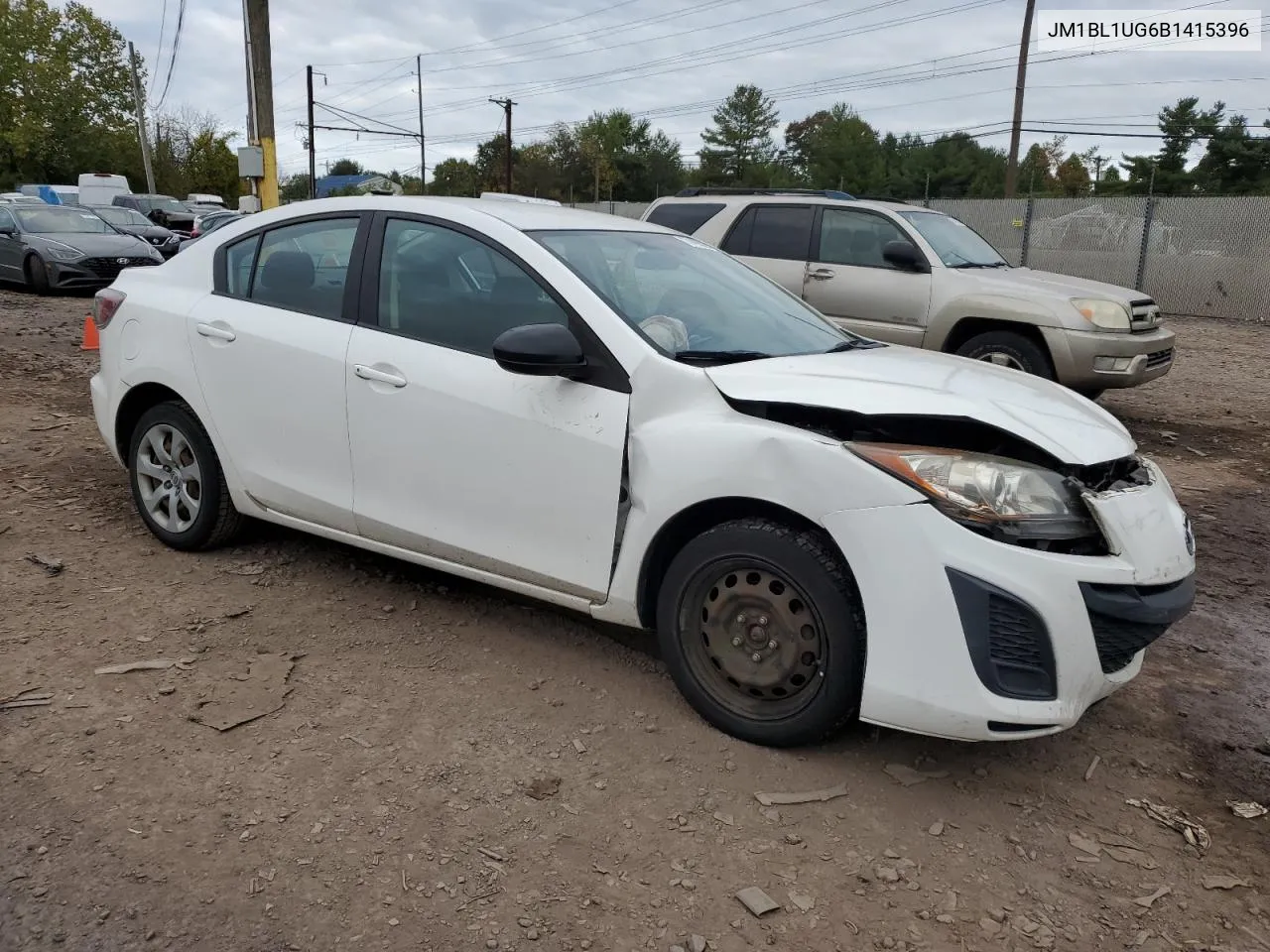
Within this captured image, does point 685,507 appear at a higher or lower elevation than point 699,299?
lower

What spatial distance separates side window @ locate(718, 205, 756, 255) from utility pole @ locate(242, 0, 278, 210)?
675 cm

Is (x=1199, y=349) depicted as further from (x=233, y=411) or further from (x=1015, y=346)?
(x=233, y=411)

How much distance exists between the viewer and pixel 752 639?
3.05 meters

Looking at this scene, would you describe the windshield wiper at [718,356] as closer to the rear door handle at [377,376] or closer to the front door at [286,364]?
the rear door handle at [377,376]

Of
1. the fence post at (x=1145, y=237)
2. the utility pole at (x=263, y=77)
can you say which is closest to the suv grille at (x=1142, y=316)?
the utility pole at (x=263, y=77)

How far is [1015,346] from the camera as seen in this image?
8.08 meters

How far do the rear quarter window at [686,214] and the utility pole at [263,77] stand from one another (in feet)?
19.6

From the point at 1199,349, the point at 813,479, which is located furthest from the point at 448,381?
the point at 1199,349

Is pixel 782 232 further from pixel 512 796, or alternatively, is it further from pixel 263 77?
pixel 263 77

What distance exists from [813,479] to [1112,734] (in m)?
1.46

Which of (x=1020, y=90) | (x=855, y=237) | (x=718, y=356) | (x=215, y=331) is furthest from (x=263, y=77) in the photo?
(x=1020, y=90)

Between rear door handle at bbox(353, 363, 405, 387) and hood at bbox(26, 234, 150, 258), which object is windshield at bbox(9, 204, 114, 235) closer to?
hood at bbox(26, 234, 150, 258)

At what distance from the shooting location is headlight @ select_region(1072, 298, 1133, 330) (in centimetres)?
785

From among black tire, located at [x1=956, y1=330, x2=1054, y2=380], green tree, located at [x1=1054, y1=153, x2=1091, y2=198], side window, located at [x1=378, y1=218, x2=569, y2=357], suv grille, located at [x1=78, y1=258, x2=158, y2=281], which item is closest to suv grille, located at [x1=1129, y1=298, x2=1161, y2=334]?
black tire, located at [x1=956, y1=330, x2=1054, y2=380]
